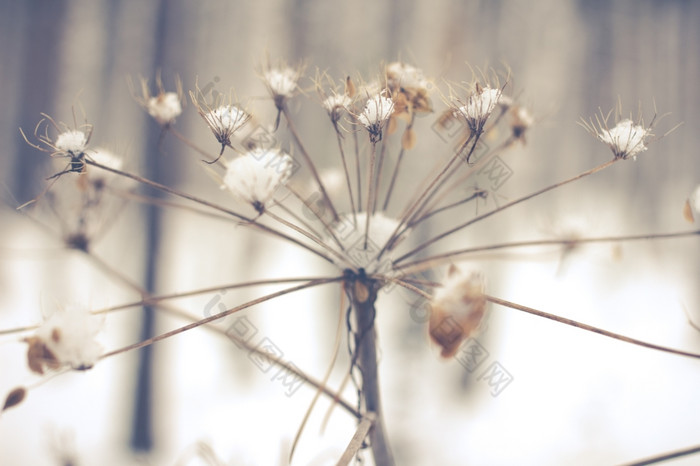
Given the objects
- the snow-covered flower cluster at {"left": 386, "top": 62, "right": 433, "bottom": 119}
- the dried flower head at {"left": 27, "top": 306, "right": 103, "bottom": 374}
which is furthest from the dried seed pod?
the snow-covered flower cluster at {"left": 386, "top": 62, "right": 433, "bottom": 119}

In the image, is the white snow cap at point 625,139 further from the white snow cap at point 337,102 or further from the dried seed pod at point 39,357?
the dried seed pod at point 39,357

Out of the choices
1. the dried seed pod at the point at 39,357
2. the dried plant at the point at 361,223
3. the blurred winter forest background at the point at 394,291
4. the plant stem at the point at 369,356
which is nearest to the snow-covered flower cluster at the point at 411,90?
the dried plant at the point at 361,223

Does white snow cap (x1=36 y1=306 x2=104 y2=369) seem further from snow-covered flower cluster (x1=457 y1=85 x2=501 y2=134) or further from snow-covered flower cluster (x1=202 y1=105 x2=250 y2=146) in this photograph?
snow-covered flower cluster (x1=457 y1=85 x2=501 y2=134)

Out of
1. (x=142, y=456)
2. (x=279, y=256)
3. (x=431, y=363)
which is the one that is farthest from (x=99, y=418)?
(x=431, y=363)

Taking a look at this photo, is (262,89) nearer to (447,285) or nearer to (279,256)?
(279,256)

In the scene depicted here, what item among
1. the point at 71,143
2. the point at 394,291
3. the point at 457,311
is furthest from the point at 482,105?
the point at 394,291

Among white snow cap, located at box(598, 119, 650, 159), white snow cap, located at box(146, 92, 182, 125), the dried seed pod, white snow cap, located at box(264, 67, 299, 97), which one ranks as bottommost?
the dried seed pod
